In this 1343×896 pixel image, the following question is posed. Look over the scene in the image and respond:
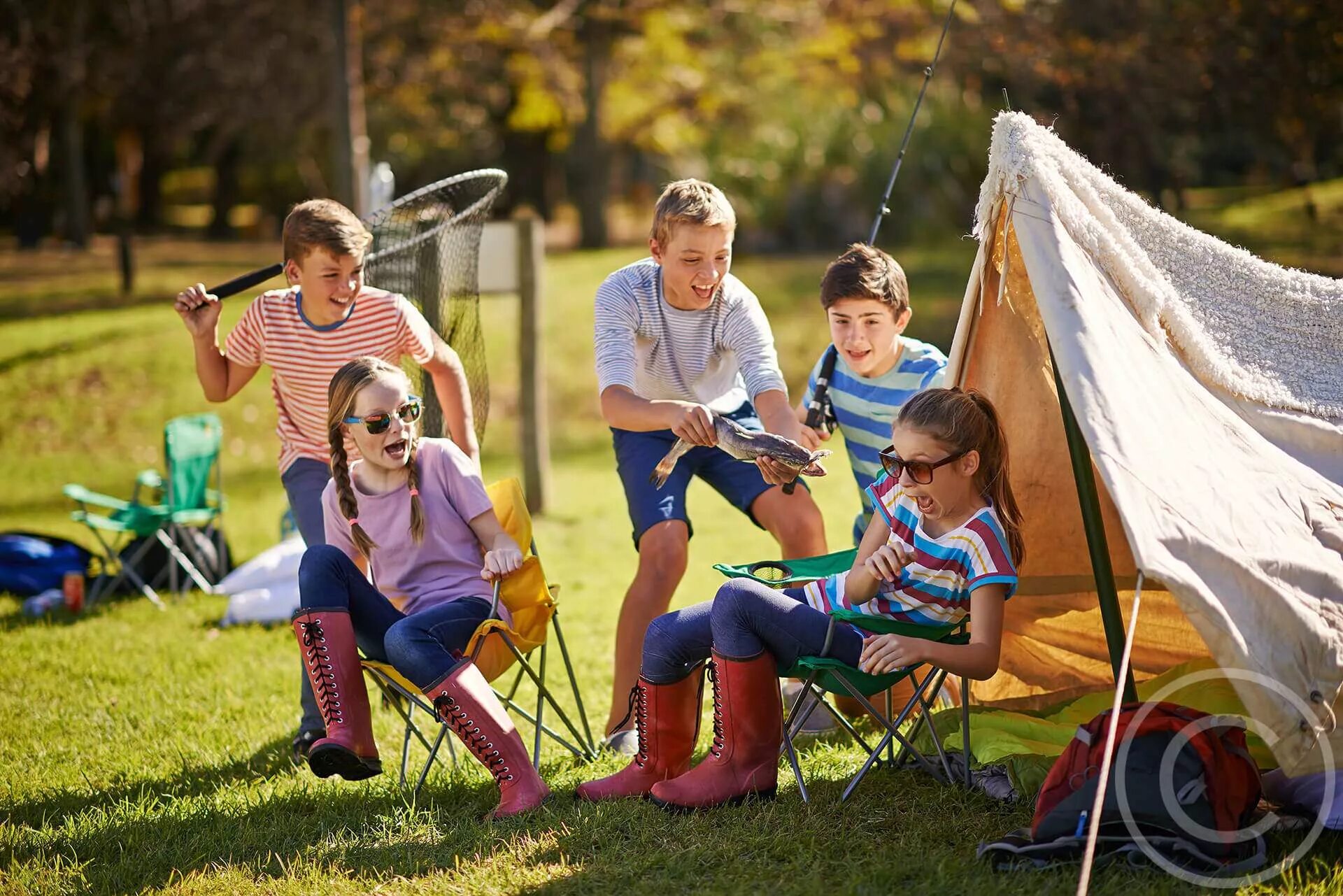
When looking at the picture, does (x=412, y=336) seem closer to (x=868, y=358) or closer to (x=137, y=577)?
(x=868, y=358)

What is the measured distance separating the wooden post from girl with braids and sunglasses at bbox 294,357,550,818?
4624mm

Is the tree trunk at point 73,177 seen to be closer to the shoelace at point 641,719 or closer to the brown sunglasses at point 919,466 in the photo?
the shoelace at point 641,719

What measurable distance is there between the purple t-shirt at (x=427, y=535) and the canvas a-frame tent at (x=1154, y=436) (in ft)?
4.98

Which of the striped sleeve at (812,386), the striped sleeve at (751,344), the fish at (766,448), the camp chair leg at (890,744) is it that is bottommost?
the camp chair leg at (890,744)

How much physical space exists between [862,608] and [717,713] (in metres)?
0.48

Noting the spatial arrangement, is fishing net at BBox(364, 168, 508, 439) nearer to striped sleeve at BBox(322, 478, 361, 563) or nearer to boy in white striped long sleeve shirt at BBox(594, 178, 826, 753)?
boy in white striped long sleeve shirt at BBox(594, 178, 826, 753)

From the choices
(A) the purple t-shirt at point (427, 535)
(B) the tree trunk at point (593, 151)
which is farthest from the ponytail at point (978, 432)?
(B) the tree trunk at point (593, 151)

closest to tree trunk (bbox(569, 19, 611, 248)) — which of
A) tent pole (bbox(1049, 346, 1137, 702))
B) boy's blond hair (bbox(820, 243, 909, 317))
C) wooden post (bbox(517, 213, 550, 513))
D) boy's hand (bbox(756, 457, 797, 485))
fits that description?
→ wooden post (bbox(517, 213, 550, 513))

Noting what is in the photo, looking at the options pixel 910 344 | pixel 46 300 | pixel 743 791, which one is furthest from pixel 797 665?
pixel 46 300

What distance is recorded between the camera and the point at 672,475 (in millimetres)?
4152

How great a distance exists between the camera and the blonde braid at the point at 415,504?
12.1 ft

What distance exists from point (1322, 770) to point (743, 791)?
4.61 feet

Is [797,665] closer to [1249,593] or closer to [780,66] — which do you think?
[1249,593]

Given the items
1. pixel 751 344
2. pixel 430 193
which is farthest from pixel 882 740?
pixel 430 193
